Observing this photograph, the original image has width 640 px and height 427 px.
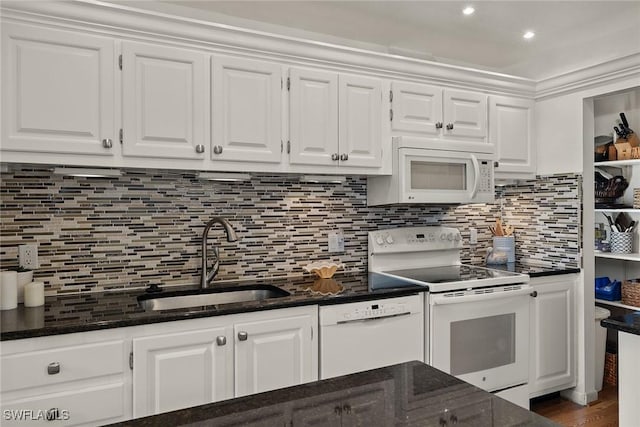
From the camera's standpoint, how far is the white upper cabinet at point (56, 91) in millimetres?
1980

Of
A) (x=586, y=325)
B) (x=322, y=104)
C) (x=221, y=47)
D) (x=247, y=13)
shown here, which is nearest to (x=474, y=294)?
(x=586, y=325)

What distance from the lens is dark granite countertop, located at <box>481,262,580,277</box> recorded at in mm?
3107

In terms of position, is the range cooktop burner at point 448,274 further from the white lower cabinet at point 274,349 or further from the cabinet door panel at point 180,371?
the cabinet door panel at point 180,371

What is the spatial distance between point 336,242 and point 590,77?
6.74 feet

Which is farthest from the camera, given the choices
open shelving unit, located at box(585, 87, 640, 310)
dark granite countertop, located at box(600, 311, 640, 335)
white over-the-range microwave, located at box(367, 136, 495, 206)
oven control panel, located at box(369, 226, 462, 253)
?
open shelving unit, located at box(585, 87, 640, 310)

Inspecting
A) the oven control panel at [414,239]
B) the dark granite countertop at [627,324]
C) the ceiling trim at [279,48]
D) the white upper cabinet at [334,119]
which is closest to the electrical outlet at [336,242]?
the oven control panel at [414,239]

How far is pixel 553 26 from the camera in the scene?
3100mm

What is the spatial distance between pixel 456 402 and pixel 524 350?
2.23 metres

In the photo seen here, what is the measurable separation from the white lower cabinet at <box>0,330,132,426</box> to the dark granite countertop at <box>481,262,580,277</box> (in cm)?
253

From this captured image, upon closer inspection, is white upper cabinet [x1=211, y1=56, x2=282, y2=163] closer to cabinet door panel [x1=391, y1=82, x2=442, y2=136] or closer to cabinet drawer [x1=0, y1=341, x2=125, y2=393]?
cabinet door panel [x1=391, y1=82, x2=442, y2=136]

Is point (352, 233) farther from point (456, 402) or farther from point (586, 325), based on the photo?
point (456, 402)

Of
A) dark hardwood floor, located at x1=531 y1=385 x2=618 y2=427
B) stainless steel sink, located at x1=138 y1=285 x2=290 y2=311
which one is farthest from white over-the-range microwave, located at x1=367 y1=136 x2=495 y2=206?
dark hardwood floor, located at x1=531 y1=385 x2=618 y2=427

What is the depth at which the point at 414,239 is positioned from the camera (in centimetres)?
328

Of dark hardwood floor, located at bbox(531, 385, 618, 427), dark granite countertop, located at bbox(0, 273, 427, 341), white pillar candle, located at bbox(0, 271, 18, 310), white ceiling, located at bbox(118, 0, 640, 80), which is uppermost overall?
white ceiling, located at bbox(118, 0, 640, 80)
